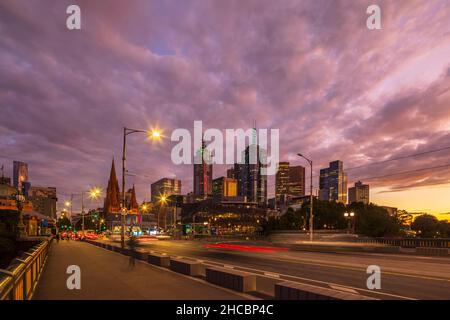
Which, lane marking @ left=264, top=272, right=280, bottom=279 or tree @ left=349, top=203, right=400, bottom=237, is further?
tree @ left=349, top=203, right=400, bottom=237

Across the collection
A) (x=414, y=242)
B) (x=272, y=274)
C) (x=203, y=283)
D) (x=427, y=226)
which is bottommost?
(x=427, y=226)

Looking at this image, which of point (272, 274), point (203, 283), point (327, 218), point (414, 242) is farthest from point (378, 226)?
point (203, 283)

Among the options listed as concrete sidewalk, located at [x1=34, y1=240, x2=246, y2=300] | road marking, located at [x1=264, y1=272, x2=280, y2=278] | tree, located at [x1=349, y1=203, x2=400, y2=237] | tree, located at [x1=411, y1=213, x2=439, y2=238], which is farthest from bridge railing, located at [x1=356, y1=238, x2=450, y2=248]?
tree, located at [x1=411, y1=213, x2=439, y2=238]

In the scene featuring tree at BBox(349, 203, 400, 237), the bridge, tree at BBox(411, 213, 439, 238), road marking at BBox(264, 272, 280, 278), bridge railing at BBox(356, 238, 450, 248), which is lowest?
tree at BBox(411, 213, 439, 238)

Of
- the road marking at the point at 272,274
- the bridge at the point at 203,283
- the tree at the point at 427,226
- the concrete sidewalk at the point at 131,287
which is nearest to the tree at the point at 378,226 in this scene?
the bridge at the point at 203,283

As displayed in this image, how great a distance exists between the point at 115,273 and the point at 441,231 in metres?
133

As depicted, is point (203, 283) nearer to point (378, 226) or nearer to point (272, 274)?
point (272, 274)

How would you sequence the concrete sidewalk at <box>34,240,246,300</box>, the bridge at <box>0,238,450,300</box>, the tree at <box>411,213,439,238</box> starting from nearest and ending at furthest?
the bridge at <box>0,238,450,300</box>
the concrete sidewalk at <box>34,240,246,300</box>
the tree at <box>411,213,439,238</box>

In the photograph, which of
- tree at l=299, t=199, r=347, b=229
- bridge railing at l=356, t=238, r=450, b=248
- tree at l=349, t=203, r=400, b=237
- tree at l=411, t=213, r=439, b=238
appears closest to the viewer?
bridge railing at l=356, t=238, r=450, b=248

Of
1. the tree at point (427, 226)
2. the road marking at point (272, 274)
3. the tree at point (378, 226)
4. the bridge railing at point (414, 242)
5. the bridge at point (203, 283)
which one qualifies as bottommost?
the tree at point (427, 226)

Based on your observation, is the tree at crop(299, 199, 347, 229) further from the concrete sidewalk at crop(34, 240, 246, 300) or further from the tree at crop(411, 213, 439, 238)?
the concrete sidewalk at crop(34, 240, 246, 300)

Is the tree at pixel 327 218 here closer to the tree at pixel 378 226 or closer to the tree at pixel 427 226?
the tree at pixel 378 226

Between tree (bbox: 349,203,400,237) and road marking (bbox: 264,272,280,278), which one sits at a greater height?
road marking (bbox: 264,272,280,278)
